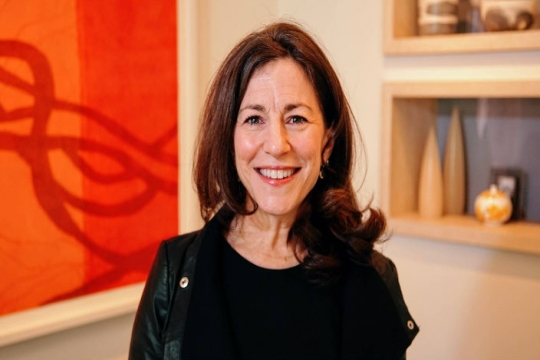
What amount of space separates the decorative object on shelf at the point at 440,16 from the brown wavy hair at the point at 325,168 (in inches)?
32.1

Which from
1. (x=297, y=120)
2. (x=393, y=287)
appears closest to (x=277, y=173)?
(x=297, y=120)

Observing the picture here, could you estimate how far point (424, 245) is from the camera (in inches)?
84.5

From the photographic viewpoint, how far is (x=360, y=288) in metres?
1.36

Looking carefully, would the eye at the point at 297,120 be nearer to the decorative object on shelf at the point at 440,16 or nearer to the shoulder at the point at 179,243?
the shoulder at the point at 179,243

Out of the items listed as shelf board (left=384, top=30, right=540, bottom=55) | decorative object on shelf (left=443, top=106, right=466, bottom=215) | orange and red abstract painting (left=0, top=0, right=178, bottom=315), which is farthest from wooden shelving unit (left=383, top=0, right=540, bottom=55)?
orange and red abstract painting (left=0, top=0, right=178, bottom=315)

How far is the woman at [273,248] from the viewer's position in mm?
1284

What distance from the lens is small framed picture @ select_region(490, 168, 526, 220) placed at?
2.09m

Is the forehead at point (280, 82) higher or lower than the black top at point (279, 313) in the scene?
higher

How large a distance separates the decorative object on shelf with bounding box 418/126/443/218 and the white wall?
0.12m

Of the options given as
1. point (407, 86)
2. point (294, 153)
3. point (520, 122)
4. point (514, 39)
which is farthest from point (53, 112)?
point (520, 122)

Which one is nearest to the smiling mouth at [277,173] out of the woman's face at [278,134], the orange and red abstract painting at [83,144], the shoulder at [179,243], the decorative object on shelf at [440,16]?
the woman's face at [278,134]

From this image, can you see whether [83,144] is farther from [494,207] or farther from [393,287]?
[494,207]

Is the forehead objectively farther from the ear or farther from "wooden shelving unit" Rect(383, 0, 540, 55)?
"wooden shelving unit" Rect(383, 0, 540, 55)

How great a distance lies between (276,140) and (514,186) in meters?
1.14
